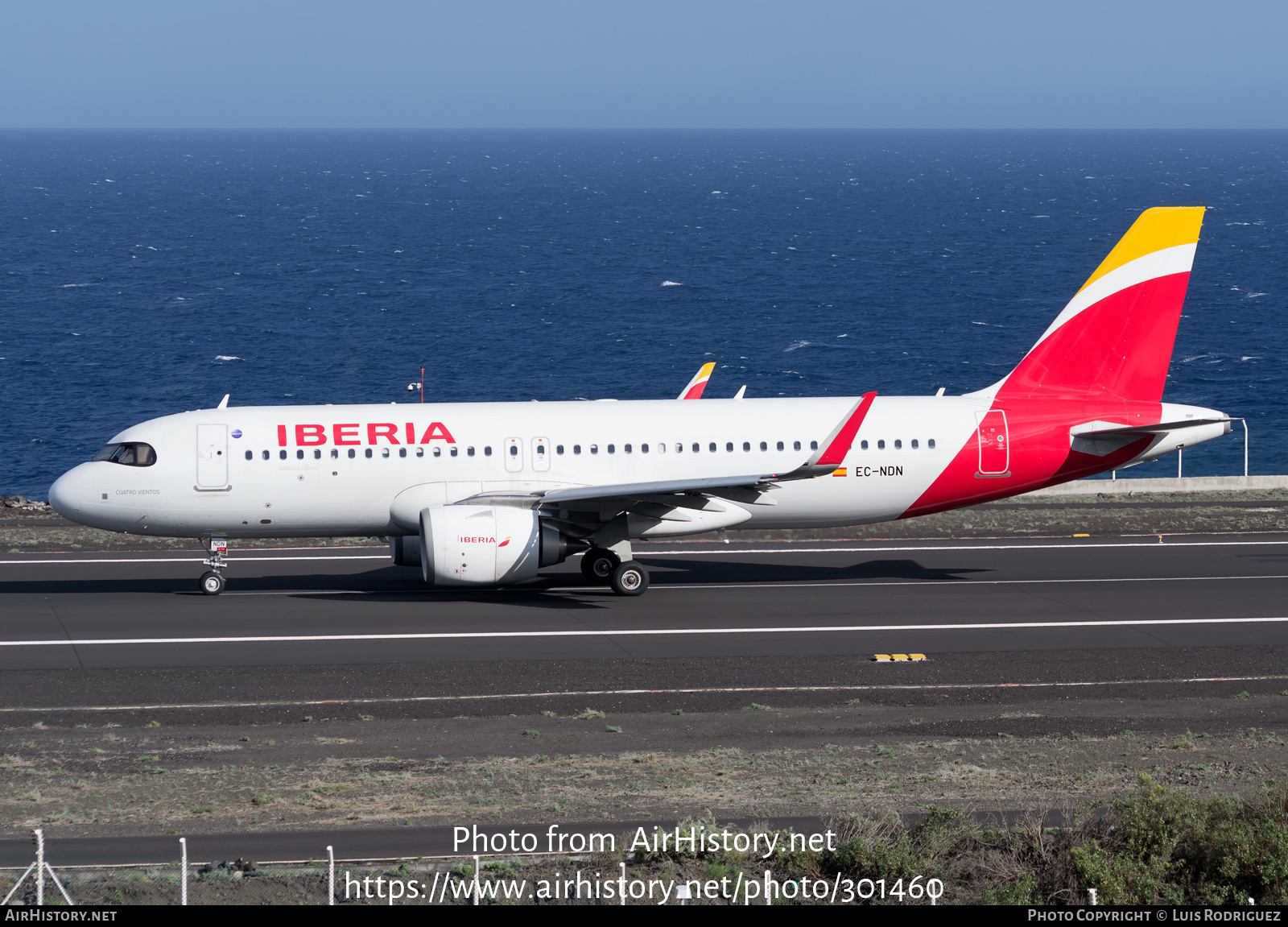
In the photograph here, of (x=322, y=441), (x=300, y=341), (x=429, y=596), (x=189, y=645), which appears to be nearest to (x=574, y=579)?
(x=429, y=596)

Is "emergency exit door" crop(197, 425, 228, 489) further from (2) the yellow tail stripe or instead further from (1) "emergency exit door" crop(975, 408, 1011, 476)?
(2) the yellow tail stripe

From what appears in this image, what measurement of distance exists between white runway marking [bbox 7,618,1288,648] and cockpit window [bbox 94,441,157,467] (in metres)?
4.49

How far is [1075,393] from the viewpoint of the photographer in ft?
99.4

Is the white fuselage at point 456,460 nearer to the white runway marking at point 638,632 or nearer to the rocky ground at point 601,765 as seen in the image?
the white runway marking at point 638,632

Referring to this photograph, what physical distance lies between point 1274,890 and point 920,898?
10.6 ft

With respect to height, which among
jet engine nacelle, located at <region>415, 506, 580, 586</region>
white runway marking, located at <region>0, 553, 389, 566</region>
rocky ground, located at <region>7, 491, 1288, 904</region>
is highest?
jet engine nacelle, located at <region>415, 506, 580, 586</region>

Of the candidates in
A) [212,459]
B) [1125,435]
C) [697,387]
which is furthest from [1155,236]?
[212,459]

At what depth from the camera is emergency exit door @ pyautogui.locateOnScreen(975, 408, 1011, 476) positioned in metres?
29.5

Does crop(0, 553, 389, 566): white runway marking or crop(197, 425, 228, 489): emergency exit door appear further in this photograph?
crop(0, 553, 389, 566): white runway marking

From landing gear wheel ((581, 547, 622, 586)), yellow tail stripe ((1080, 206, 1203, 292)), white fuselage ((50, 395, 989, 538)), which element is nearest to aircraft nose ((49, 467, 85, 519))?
white fuselage ((50, 395, 989, 538))

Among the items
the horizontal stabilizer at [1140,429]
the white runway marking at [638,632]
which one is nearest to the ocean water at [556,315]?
the horizontal stabilizer at [1140,429]

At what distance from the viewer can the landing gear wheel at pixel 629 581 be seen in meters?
29.1

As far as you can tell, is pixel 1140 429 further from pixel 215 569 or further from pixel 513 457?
pixel 215 569
